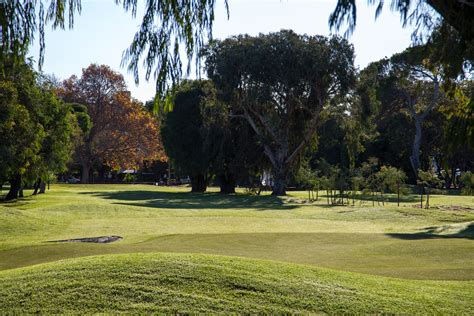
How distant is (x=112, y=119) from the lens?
7644 cm

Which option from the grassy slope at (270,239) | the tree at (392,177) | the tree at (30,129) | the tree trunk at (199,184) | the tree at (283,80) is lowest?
the grassy slope at (270,239)

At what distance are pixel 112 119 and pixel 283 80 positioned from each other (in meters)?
36.4

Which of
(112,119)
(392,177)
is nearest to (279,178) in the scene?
(392,177)

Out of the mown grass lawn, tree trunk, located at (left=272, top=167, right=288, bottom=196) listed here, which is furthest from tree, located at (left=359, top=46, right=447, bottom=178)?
the mown grass lawn

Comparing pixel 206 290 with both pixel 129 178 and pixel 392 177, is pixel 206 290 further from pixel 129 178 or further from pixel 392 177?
pixel 129 178

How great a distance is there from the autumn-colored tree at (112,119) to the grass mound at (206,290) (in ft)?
221

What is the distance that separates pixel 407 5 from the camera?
7.39 m

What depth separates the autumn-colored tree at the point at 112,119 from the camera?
249 ft

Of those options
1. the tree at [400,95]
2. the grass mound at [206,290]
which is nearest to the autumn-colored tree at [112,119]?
the tree at [400,95]

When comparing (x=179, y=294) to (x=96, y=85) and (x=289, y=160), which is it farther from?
(x=96, y=85)

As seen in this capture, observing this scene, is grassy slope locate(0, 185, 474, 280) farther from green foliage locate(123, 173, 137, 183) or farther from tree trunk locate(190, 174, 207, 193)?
green foliage locate(123, 173, 137, 183)

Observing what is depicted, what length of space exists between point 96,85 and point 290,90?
37.9 meters

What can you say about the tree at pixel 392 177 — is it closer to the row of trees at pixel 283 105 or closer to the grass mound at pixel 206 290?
the row of trees at pixel 283 105

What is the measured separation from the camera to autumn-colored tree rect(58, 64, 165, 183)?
249ft
